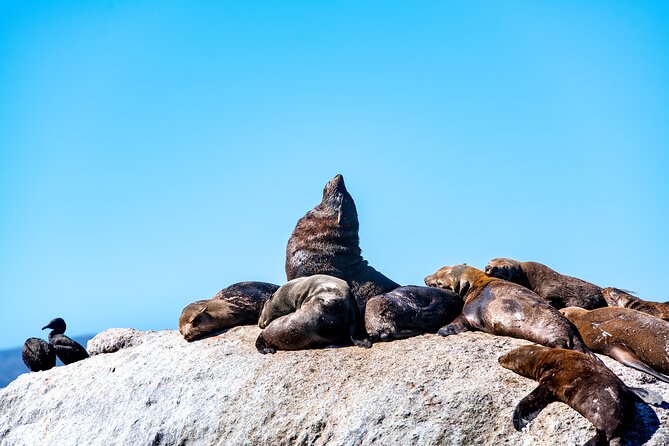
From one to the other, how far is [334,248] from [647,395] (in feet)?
17.7

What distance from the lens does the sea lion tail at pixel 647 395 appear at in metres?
6.73

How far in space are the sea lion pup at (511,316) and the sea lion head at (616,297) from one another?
1.54m

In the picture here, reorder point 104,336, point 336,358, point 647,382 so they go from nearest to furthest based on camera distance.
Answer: point 647,382, point 336,358, point 104,336

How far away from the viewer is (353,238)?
38.3ft

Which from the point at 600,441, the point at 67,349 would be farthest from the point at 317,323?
the point at 67,349

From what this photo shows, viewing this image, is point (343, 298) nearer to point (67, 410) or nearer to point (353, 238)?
point (353, 238)

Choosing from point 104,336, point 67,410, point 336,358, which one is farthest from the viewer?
point 104,336

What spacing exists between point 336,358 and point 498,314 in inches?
75.7

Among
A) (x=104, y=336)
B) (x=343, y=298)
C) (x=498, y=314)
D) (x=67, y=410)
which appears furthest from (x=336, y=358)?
(x=104, y=336)

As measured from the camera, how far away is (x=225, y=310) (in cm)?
1070

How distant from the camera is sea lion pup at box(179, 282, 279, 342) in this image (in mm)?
10398

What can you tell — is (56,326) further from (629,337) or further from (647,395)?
(647,395)

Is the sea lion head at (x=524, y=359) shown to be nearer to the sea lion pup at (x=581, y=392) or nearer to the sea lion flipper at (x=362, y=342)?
the sea lion pup at (x=581, y=392)

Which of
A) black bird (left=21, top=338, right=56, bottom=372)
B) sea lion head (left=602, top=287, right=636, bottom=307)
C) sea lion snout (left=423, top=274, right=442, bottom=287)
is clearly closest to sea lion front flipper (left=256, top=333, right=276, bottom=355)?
sea lion snout (left=423, top=274, right=442, bottom=287)
